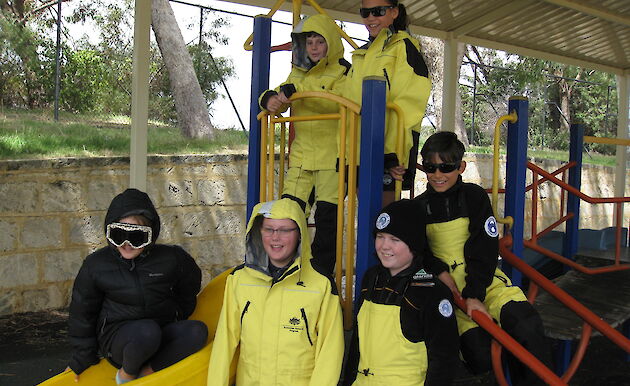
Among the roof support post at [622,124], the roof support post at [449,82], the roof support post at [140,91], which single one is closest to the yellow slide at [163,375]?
the roof support post at [140,91]

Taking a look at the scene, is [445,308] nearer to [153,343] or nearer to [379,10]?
[153,343]

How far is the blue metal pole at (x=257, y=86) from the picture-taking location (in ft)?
10.7

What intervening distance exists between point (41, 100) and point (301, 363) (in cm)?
584

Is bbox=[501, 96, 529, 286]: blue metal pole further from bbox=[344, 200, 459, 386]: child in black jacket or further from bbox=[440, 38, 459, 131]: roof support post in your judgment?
bbox=[440, 38, 459, 131]: roof support post

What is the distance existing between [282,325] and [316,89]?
52.1 inches

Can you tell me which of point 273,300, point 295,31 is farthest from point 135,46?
point 273,300

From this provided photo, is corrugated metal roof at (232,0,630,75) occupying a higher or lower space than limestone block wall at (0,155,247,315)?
higher

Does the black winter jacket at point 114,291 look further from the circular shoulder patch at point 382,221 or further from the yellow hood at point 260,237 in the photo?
the circular shoulder patch at point 382,221

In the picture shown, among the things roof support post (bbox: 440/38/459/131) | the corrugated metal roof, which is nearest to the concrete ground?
roof support post (bbox: 440/38/459/131)

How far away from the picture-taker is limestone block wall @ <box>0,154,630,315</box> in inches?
198

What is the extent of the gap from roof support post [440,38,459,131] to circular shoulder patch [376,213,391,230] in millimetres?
4313

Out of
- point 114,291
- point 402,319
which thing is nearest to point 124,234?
point 114,291

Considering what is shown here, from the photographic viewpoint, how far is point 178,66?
8555 millimetres

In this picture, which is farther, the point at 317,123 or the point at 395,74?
the point at 317,123
